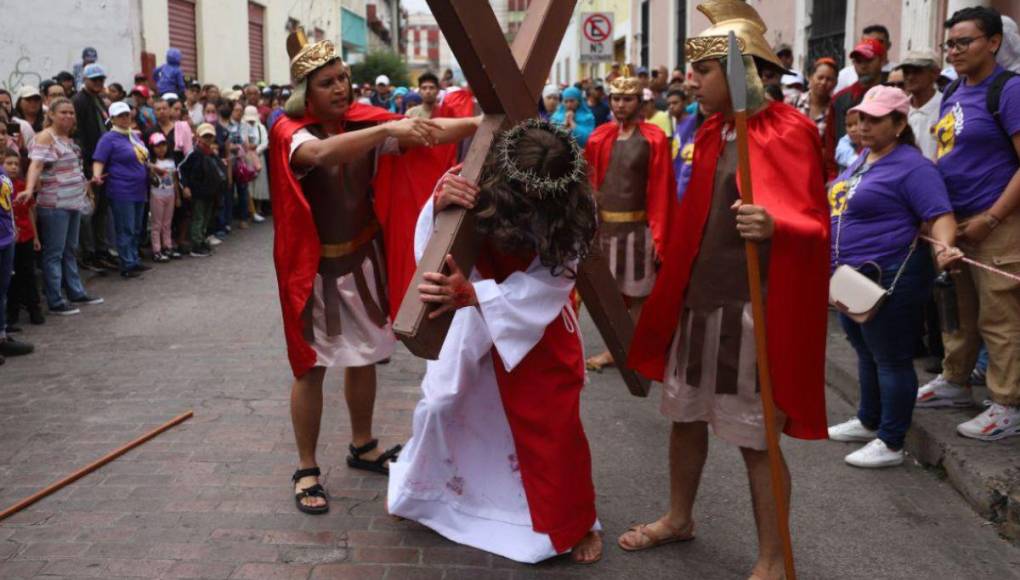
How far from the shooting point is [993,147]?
4961mm

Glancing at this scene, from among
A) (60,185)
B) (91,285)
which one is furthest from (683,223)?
(91,285)

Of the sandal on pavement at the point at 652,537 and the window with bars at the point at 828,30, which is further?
the window with bars at the point at 828,30

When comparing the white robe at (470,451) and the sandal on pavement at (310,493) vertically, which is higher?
the white robe at (470,451)

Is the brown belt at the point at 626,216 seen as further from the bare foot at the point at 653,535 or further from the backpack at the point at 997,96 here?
the bare foot at the point at 653,535

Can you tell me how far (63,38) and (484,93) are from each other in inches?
550

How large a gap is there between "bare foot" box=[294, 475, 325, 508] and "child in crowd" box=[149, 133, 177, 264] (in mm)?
7511

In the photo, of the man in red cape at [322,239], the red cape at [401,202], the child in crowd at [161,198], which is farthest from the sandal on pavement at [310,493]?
the child in crowd at [161,198]

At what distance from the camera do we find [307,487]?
4.31 meters

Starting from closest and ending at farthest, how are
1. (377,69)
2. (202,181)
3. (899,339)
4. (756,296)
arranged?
(756,296), (899,339), (202,181), (377,69)

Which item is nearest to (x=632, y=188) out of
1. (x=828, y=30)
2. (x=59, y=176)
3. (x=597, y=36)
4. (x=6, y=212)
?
(x=6, y=212)

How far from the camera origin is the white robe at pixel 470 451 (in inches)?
141

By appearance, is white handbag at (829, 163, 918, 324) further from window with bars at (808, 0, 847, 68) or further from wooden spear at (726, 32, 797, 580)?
window with bars at (808, 0, 847, 68)

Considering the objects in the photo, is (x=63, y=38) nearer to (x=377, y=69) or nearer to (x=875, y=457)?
(x=875, y=457)

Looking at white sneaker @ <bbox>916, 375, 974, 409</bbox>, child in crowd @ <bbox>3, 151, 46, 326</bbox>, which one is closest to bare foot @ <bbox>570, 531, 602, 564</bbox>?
white sneaker @ <bbox>916, 375, 974, 409</bbox>
